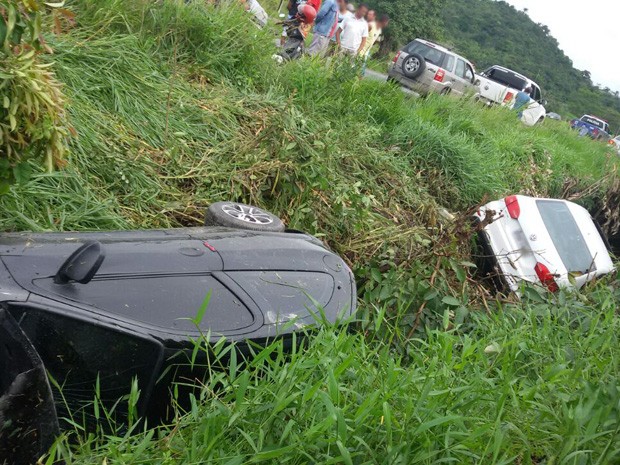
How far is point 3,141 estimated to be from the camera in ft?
10.1

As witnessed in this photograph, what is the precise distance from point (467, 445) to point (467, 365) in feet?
3.01

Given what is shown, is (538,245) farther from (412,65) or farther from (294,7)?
(412,65)

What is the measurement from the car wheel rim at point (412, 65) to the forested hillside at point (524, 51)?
2017 cm

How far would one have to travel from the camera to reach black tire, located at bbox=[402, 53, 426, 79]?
15330 millimetres

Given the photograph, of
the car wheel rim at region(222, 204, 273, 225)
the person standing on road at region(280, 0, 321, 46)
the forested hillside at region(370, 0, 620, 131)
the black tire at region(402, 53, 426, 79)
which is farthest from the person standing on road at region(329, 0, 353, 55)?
the forested hillside at region(370, 0, 620, 131)

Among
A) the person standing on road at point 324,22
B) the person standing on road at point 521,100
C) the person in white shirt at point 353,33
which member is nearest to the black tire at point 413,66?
the person standing on road at point 521,100

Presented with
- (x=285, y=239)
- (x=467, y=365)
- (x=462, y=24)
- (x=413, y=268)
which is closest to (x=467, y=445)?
(x=467, y=365)

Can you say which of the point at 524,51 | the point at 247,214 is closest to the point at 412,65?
the point at 247,214

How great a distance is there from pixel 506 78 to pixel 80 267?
75.5 ft

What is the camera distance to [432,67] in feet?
56.9

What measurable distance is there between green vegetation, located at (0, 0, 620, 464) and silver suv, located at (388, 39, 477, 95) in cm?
424

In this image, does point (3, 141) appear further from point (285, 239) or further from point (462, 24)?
point (462, 24)

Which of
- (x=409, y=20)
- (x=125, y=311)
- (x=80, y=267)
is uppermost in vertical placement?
(x=409, y=20)

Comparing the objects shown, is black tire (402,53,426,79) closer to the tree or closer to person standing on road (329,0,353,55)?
person standing on road (329,0,353,55)
